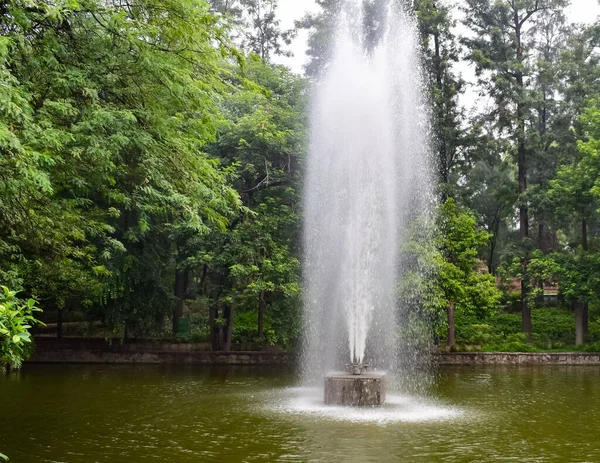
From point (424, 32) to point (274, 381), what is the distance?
20.6 meters

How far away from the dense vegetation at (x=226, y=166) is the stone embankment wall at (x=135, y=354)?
0.85 metres

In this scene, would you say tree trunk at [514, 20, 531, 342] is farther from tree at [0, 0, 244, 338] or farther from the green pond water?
tree at [0, 0, 244, 338]

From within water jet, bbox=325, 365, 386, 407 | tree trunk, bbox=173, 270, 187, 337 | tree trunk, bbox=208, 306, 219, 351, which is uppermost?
tree trunk, bbox=173, 270, 187, 337

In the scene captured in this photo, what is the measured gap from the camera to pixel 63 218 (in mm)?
12102

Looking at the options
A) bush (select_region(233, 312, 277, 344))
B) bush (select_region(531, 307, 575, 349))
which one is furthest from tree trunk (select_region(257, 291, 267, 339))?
bush (select_region(531, 307, 575, 349))

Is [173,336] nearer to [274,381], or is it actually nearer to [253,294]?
[253,294]

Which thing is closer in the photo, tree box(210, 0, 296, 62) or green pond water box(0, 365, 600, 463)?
green pond water box(0, 365, 600, 463)

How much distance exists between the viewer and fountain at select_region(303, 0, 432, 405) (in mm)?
17938

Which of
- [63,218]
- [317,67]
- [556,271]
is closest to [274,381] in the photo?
[63,218]

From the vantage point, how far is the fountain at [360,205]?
1794cm

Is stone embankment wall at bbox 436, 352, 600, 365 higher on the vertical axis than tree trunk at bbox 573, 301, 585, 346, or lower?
lower

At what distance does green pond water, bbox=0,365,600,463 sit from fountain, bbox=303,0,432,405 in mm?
1902

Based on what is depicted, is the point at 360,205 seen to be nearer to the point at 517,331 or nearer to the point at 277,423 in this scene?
the point at 277,423

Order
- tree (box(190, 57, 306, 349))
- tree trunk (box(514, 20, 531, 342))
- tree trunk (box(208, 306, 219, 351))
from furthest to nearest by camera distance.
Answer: tree trunk (box(514, 20, 531, 342))
tree trunk (box(208, 306, 219, 351))
tree (box(190, 57, 306, 349))
